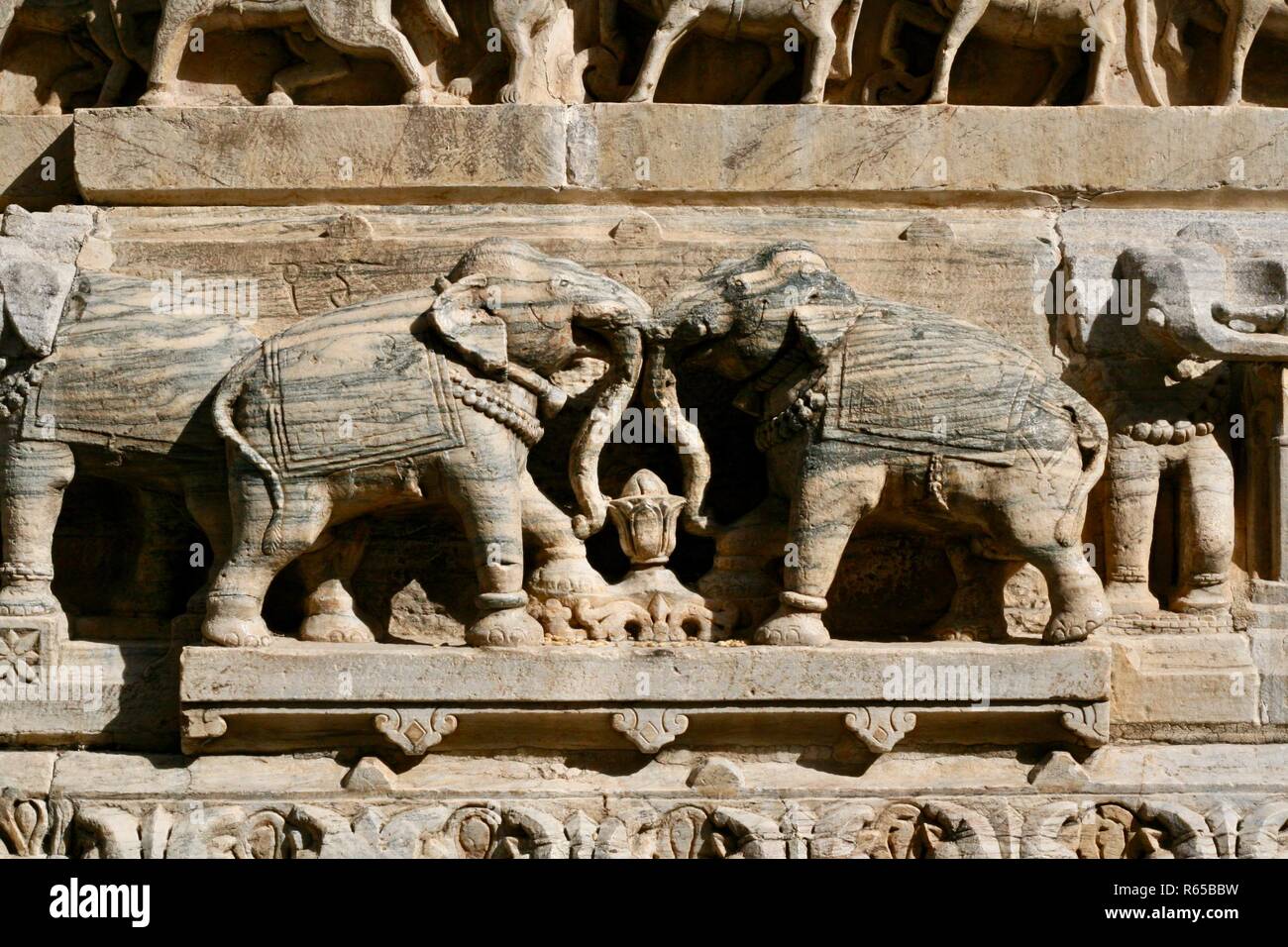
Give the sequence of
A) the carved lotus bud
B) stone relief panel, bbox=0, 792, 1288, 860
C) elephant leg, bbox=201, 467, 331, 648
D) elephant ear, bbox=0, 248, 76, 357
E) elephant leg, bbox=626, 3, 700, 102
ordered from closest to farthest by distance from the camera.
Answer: stone relief panel, bbox=0, 792, 1288, 860 < elephant leg, bbox=201, 467, 331, 648 < elephant ear, bbox=0, 248, 76, 357 < the carved lotus bud < elephant leg, bbox=626, 3, 700, 102

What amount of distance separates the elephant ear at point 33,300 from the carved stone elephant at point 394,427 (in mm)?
678

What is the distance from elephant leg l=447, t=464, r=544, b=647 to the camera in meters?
6.88

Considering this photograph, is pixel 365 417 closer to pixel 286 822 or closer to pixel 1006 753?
pixel 286 822

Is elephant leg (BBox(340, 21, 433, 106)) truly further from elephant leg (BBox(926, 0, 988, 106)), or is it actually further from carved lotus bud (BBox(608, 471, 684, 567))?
elephant leg (BBox(926, 0, 988, 106))

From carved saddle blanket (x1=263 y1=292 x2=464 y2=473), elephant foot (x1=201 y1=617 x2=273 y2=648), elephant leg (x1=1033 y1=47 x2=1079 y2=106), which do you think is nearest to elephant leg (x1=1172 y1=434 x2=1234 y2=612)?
elephant leg (x1=1033 y1=47 x2=1079 y2=106)

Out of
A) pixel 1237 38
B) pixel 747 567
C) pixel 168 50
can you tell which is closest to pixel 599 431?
Answer: pixel 747 567

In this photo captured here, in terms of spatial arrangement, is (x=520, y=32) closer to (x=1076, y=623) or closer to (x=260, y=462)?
(x=260, y=462)

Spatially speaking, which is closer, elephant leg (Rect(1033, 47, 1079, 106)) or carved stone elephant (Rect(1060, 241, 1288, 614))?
carved stone elephant (Rect(1060, 241, 1288, 614))

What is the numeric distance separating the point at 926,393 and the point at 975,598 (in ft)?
2.76

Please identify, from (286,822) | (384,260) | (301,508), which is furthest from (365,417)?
(286,822)

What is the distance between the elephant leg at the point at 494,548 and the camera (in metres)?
6.88

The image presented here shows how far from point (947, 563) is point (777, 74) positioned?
2.03m

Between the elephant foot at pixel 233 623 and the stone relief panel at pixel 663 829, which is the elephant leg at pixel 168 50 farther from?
the stone relief panel at pixel 663 829

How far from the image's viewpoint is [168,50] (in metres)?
7.68
